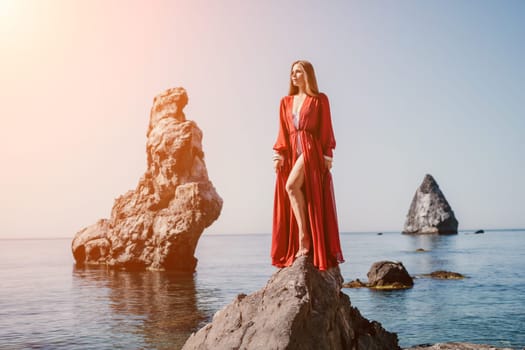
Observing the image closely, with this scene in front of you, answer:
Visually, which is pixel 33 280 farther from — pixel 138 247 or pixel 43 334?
pixel 43 334

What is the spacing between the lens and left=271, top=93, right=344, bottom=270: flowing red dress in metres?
8.50

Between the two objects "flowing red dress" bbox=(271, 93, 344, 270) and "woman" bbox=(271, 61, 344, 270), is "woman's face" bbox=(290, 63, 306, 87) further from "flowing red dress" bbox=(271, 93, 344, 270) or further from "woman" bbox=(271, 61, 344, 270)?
"flowing red dress" bbox=(271, 93, 344, 270)

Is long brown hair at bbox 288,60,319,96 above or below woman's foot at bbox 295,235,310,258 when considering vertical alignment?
above

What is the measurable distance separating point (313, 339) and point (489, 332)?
1783 centimetres

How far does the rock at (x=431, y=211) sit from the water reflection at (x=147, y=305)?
125 m

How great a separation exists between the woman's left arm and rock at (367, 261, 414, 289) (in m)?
30.0

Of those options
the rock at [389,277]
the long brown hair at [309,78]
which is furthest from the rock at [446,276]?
the long brown hair at [309,78]

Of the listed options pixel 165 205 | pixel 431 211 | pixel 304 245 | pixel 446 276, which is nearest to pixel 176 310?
pixel 304 245

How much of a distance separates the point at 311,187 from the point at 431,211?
160m

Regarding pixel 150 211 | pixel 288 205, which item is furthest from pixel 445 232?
pixel 288 205

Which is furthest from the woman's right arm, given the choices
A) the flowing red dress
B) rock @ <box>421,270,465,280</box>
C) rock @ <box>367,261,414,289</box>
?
rock @ <box>421,270,465,280</box>

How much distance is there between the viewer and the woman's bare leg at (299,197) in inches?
335

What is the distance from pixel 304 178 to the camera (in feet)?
28.1

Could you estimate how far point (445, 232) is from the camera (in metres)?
164
